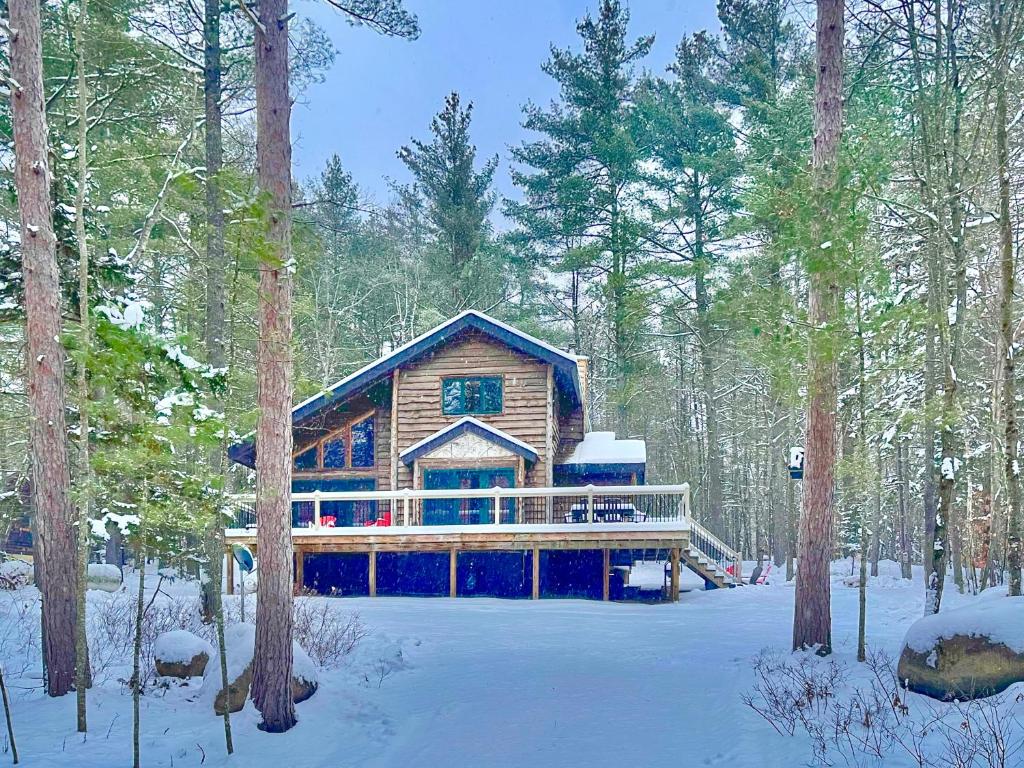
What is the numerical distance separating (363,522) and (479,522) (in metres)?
2.86

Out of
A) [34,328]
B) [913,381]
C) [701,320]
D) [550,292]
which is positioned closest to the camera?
[34,328]

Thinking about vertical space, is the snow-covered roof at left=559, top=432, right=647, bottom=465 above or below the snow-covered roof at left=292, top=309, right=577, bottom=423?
below

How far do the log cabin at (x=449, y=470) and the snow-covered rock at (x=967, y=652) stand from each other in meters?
8.71

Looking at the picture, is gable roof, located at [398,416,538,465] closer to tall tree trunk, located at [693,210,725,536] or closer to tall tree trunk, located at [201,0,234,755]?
tall tree trunk, located at [201,0,234,755]

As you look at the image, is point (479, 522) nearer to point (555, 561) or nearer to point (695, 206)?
point (555, 561)

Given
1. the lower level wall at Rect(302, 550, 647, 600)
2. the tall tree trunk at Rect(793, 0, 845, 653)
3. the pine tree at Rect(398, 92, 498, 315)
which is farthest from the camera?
the pine tree at Rect(398, 92, 498, 315)

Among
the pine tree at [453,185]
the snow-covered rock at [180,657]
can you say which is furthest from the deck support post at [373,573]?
the pine tree at [453,185]

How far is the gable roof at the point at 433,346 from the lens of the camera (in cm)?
1762

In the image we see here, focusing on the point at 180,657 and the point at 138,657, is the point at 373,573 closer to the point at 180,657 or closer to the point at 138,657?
the point at 180,657

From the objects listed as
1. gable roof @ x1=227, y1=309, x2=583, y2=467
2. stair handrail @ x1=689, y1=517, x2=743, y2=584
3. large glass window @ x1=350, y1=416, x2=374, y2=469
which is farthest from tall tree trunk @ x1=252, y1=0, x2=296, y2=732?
stair handrail @ x1=689, y1=517, x2=743, y2=584

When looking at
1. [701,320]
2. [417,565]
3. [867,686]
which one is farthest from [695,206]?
[867,686]

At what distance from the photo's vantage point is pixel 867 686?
768cm

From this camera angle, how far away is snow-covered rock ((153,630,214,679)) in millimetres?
8281

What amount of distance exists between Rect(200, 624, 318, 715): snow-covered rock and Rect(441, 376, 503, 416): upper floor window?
1076cm
